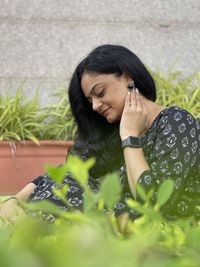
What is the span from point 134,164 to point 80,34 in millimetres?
2877

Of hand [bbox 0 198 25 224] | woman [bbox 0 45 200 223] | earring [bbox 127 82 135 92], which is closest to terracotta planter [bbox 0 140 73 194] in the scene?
woman [bbox 0 45 200 223]

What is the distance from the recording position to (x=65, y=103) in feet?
15.9

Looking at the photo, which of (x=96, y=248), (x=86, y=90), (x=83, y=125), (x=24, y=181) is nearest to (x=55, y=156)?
(x=24, y=181)

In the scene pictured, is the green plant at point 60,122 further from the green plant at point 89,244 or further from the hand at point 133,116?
the green plant at point 89,244

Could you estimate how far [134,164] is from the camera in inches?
104

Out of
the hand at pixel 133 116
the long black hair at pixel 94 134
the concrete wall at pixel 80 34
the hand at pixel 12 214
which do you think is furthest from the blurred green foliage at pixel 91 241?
the concrete wall at pixel 80 34

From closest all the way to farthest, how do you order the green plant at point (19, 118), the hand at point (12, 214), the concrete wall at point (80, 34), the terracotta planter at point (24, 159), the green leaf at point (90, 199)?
the green leaf at point (90, 199) < the hand at point (12, 214) < the terracotta planter at point (24, 159) < the green plant at point (19, 118) < the concrete wall at point (80, 34)

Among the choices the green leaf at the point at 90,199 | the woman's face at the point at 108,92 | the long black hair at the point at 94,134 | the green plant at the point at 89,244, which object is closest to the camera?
the green plant at the point at 89,244

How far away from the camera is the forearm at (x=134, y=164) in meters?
2.62

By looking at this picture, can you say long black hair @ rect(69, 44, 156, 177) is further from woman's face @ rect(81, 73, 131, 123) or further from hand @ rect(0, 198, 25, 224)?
hand @ rect(0, 198, 25, 224)

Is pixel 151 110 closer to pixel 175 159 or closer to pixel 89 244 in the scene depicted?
pixel 175 159

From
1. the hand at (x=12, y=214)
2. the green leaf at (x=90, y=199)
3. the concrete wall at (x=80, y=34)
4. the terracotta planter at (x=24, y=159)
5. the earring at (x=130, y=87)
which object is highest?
the green leaf at (x=90, y=199)

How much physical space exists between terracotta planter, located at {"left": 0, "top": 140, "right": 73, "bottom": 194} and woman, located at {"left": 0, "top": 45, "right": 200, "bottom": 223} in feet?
3.31

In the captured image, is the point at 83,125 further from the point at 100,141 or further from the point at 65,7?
the point at 65,7
